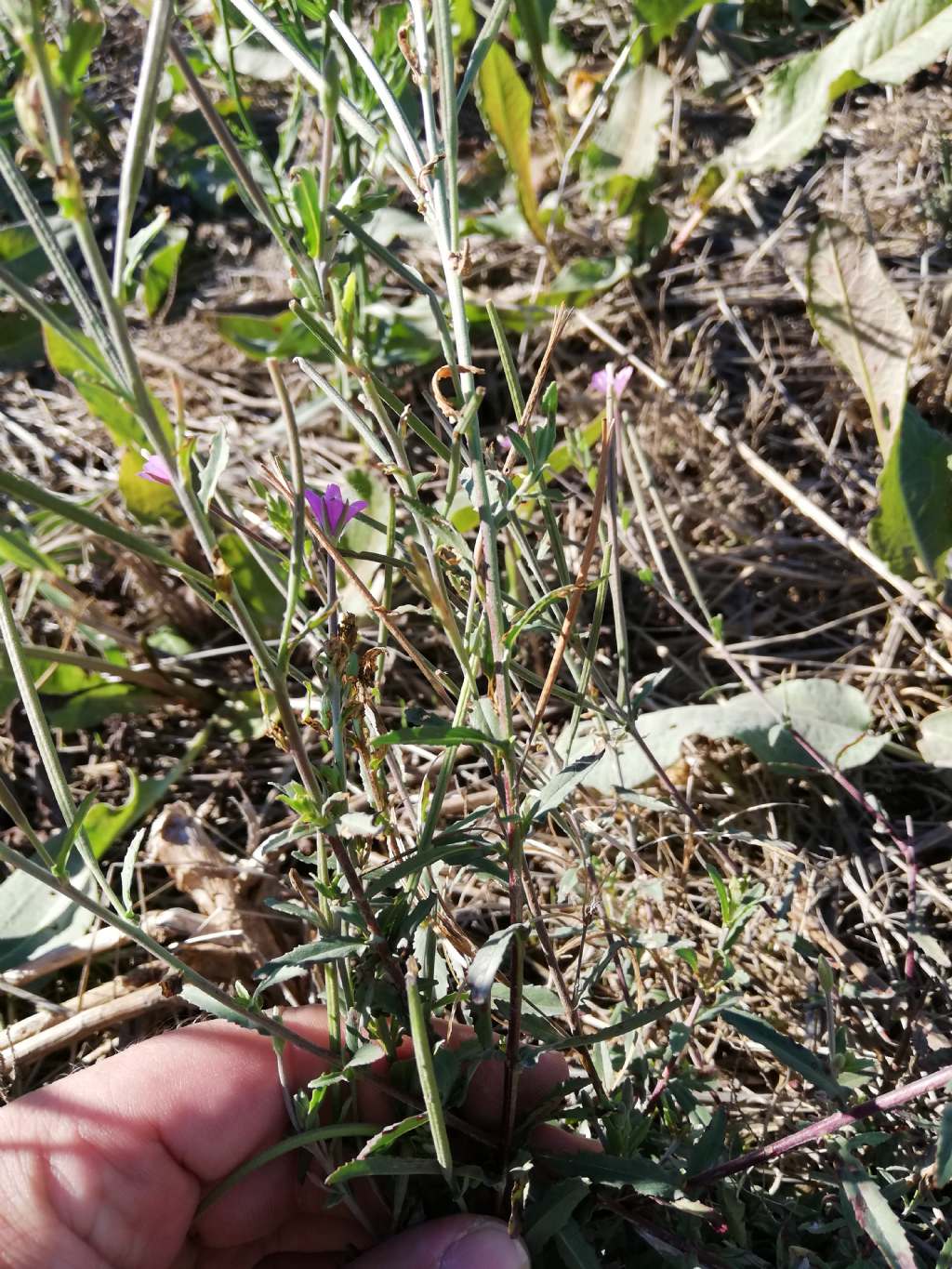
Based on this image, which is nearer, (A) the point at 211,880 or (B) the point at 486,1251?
(B) the point at 486,1251

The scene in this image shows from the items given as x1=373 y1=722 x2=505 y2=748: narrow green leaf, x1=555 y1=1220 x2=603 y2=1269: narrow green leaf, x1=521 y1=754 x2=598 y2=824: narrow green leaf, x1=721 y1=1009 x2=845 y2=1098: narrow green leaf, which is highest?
x1=373 y1=722 x2=505 y2=748: narrow green leaf

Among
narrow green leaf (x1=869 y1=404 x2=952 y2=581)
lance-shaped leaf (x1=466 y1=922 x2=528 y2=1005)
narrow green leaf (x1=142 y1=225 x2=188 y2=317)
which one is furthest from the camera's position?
narrow green leaf (x1=142 y1=225 x2=188 y2=317)

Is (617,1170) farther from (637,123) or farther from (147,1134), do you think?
(637,123)

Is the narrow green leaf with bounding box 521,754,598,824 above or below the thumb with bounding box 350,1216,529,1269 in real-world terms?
above

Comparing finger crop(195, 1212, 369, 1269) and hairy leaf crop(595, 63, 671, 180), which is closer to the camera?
finger crop(195, 1212, 369, 1269)

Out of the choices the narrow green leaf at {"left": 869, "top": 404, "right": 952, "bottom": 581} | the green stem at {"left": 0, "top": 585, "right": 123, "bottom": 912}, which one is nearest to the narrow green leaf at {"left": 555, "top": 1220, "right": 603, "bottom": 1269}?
the green stem at {"left": 0, "top": 585, "right": 123, "bottom": 912}

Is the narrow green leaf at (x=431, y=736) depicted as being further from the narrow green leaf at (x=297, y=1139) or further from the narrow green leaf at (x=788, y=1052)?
the narrow green leaf at (x=788, y=1052)

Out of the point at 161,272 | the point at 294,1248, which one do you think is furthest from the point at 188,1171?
the point at 161,272

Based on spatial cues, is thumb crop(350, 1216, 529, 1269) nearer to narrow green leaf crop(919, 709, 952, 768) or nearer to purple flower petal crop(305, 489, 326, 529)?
purple flower petal crop(305, 489, 326, 529)
